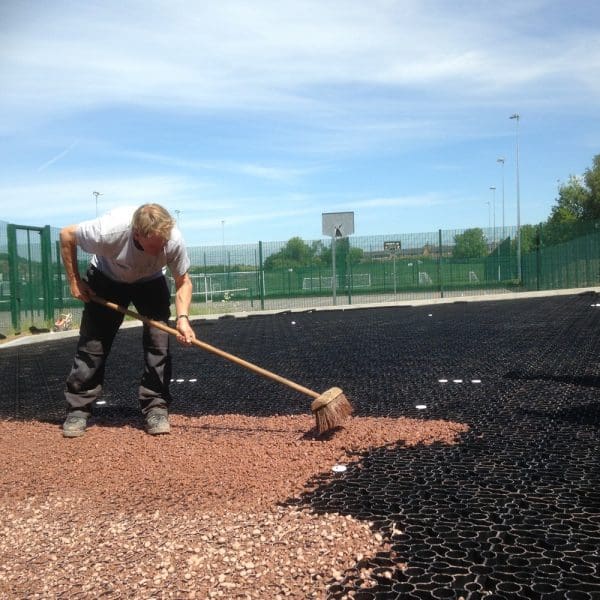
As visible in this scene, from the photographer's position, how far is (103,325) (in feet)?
13.6

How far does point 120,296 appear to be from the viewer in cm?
413

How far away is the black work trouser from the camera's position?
409 cm

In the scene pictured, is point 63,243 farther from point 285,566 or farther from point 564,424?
point 564,424

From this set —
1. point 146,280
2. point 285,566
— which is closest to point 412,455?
point 285,566

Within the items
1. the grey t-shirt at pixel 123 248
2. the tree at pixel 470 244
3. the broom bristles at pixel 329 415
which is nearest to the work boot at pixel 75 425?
the grey t-shirt at pixel 123 248

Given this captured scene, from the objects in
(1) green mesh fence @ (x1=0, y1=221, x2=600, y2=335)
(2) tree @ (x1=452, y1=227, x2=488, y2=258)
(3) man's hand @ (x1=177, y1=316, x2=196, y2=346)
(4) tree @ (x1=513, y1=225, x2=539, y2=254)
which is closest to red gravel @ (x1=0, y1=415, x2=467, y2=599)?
(3) man's hand @ (x1=177, y1=316, x2=196, y2=346)

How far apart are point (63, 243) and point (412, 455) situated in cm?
231

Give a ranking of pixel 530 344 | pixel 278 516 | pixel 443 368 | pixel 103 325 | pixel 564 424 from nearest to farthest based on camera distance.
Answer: pixel 278 516 → pixel 564 424 → pixel 103 325 → pixel 443 368 → pixel 530 344

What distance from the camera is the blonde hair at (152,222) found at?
11.6ft

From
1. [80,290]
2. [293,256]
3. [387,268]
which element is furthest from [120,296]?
[387,268]

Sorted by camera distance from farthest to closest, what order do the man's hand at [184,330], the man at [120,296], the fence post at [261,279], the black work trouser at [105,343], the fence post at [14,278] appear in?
the fence post at [261,279], the fence post at [14,278], the black work trouser at [105,343], the man's hand at [184,330], the man at [120,296]

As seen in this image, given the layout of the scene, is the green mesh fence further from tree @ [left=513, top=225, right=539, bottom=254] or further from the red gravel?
the red gravel

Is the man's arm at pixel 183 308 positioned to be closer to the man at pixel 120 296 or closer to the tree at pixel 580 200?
the man at pixel 120 296

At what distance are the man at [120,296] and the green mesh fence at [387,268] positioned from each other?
1589cm
